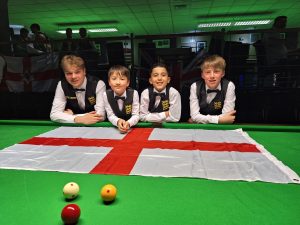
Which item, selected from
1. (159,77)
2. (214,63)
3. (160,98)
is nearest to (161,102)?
(160,98)

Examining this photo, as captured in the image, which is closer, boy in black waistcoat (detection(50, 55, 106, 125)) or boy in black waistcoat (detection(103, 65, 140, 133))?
boy in black waistcoat (detection(103, 65, 140, 133))

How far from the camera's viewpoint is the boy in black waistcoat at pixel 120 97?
2412 mm

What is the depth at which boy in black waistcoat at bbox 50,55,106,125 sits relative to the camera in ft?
8.46

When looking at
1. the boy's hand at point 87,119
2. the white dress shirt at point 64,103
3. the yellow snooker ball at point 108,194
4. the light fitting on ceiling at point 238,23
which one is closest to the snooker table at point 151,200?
the yellow snooker ball at point 108,194

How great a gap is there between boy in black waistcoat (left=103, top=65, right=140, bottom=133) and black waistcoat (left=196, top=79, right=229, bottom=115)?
0.69 meters

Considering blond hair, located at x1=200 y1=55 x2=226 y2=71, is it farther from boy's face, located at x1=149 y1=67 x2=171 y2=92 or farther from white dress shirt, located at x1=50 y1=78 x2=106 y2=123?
white dress shirt, located at x1=50 y1=78 x2=106 y2=123

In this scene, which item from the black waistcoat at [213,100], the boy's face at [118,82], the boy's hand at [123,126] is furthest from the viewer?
the black waistcoat at [213,100]

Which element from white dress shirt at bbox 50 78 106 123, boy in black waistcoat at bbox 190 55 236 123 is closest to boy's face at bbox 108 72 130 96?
white dress shirt at bbox 50 78 106 123

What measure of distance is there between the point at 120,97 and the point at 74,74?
55cm

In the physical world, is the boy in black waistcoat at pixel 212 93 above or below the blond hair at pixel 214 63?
below

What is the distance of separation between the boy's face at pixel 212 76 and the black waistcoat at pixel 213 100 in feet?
0.26

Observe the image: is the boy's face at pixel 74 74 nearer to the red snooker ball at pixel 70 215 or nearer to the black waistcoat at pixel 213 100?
the black waistcoat at pixel 213 100

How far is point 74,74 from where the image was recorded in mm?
2582

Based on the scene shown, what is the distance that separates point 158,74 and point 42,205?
1.81 m
